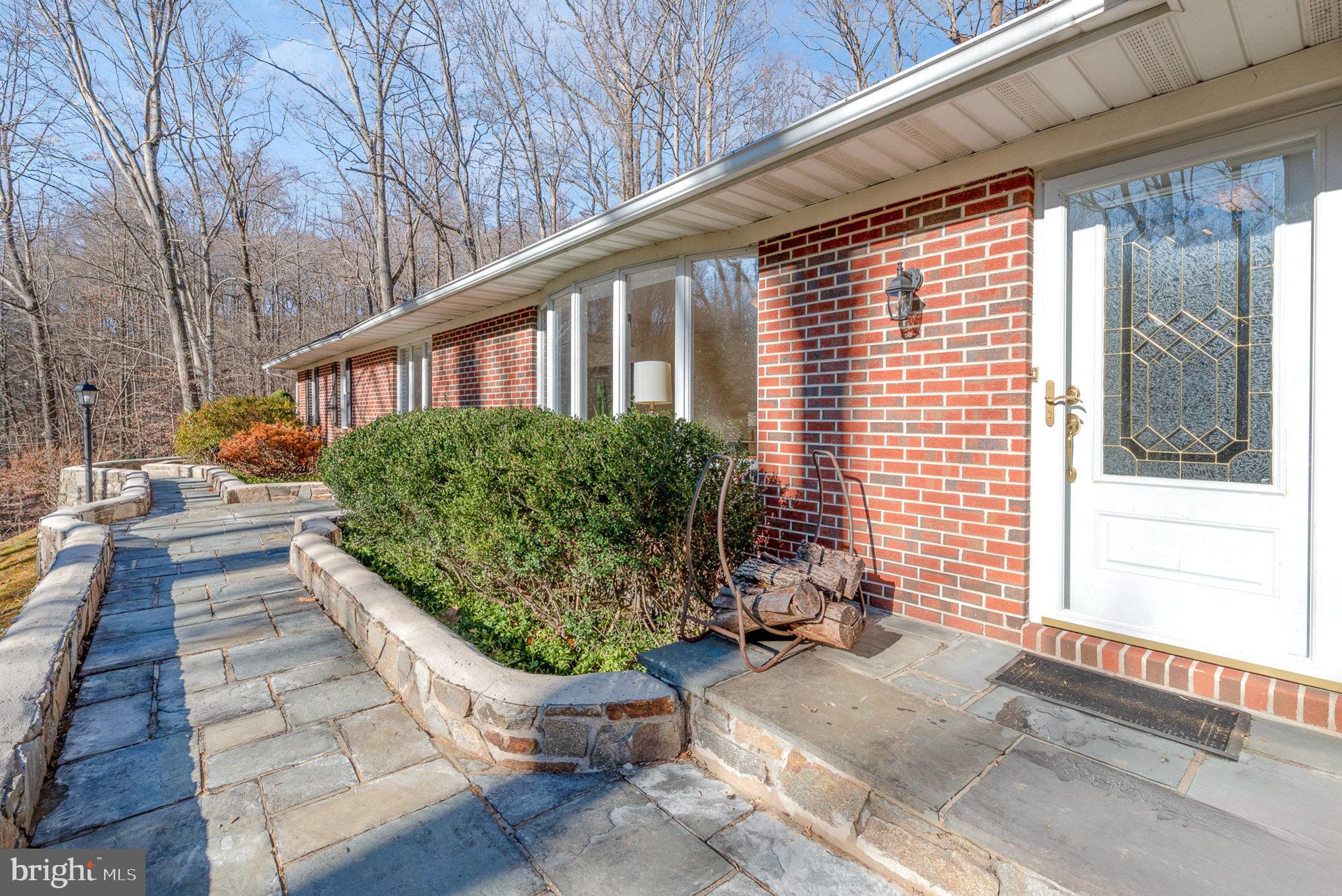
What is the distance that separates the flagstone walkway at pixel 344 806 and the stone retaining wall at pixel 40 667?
11 centimetres

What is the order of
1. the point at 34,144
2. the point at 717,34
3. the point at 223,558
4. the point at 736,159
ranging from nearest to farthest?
the point at 736,159 → the point at 223,558 → the point at 717,34 → the point at 34,144

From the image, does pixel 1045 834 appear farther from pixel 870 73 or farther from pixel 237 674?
pixel 870 73

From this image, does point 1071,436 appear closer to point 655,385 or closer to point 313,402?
point 655,385

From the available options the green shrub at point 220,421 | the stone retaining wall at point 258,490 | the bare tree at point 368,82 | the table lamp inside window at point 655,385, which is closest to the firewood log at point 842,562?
the table lamp inside window at point 655,385

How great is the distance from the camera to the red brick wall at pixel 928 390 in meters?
2.76

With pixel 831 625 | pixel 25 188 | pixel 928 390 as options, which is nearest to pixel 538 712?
pixel 831 625

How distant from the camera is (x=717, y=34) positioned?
10.8 metres

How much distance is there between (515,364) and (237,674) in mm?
3910

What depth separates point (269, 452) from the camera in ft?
33.3

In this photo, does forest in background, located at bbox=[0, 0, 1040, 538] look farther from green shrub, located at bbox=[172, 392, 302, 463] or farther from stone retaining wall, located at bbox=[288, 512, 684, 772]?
stone retaining wall, located at bbox=[288, 512, 684, 772]

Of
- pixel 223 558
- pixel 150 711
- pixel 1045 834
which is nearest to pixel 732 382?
pixel 1045 834

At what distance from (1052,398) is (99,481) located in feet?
46.1

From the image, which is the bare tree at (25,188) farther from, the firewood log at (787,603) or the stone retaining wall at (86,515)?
the firewood log at (787,603)

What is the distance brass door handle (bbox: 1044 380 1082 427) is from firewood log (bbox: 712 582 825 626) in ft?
3.93
